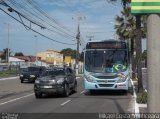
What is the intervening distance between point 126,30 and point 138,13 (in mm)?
41253

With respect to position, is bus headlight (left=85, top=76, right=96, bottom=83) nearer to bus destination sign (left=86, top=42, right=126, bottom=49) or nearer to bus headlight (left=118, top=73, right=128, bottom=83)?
bus headlight (left=118, top=73, right=128, bottom=83)

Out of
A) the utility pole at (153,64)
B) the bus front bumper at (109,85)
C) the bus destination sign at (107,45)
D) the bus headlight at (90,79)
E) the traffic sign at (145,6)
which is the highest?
the bus destination sign at (107,45)

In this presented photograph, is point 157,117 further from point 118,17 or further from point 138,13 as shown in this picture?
point 118,17

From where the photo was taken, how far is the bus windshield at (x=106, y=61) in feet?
77.2

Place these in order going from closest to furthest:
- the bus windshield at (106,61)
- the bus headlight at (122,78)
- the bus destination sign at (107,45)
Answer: the bus headlight at (122,78), the bus windshield at (106,61), the bus destination sign at (107,45)

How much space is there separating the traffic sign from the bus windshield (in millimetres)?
16965

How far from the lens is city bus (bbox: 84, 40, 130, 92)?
23438 millimetres

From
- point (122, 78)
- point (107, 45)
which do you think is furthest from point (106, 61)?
point (122, 78)

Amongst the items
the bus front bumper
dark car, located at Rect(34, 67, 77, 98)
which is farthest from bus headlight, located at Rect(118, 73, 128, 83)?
dark car, located at Rect(34, 67, 77, 98)

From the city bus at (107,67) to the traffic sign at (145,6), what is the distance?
55.7 feet

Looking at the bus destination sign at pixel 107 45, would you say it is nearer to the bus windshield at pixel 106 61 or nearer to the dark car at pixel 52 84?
the bus windshield at pixel 106 61

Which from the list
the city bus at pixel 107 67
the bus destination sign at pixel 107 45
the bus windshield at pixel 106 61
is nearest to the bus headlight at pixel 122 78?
the city bus at pixel 107 67

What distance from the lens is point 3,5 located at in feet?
78.0

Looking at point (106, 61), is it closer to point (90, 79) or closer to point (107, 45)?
point (107, 45)
